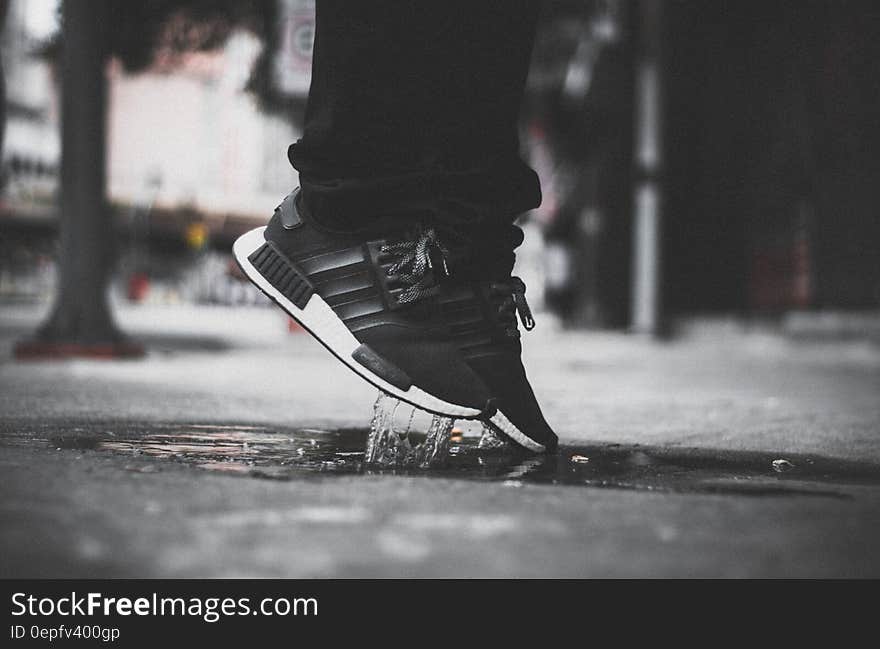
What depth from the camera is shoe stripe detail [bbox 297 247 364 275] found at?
1.73 m

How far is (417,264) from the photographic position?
5.48 feet

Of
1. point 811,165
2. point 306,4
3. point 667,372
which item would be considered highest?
point 306,4

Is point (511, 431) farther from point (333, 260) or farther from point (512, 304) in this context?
point (333, 260)

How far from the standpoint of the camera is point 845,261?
6.76 metres

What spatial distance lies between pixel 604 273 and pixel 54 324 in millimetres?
9887

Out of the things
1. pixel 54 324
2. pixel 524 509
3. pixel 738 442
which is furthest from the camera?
pixel 54 324

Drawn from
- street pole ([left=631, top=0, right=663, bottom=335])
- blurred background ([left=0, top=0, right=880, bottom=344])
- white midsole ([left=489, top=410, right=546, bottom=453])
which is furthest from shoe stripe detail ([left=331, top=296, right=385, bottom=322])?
street pole ([left=631, top=0, right=663, bottom=335])

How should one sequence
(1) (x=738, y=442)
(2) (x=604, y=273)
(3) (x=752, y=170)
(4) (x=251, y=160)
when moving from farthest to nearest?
(4) (x=251, y=160) < (2) (x=604, y=273) < (3) (x=752, y=170) < (1) (x=738, y=442)

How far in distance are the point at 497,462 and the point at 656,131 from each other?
8.86 m

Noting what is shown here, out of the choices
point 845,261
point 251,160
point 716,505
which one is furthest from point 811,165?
point 251,160

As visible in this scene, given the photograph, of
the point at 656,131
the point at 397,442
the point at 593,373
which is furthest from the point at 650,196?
the point at 397,442

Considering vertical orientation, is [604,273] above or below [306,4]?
below

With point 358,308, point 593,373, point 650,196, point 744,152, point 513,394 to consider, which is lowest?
point 593,373
